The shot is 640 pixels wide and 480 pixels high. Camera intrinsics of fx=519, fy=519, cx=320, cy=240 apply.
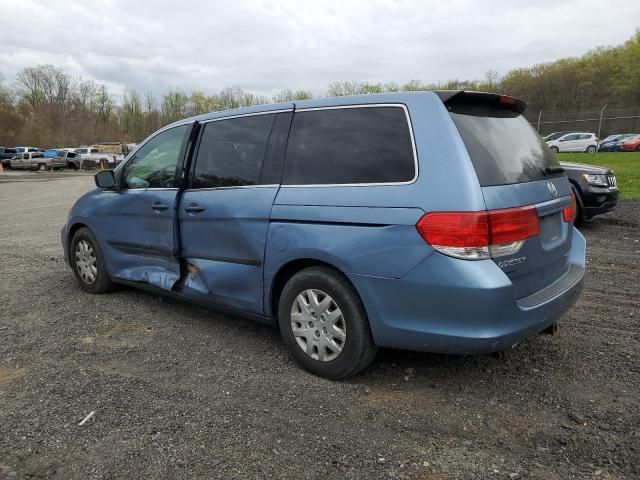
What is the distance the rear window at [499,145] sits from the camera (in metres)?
2.94

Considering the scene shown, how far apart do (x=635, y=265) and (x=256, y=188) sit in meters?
4.88

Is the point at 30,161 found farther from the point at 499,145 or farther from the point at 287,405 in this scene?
the point at 499,145

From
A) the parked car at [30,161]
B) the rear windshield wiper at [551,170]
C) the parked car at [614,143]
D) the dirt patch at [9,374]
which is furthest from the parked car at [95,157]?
the rear windshield wiper at [551,170]

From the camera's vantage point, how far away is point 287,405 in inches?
120

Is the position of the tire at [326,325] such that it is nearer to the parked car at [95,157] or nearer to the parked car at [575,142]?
the parked car at [575,142]

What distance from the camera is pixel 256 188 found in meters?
3.68

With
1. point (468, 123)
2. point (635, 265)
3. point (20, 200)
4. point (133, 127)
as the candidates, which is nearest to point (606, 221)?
point (635, 265)

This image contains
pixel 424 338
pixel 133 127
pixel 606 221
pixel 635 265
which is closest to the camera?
pixel 424 338

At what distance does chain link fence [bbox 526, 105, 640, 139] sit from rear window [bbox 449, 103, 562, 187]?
1306 inches

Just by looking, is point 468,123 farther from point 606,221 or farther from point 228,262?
point 606,221

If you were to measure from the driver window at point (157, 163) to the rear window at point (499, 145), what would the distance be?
2436 mm

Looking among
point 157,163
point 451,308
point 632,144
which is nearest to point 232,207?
point 157,163

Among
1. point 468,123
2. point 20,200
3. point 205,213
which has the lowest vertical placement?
point 20,200

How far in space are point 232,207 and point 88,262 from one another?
2.42m
